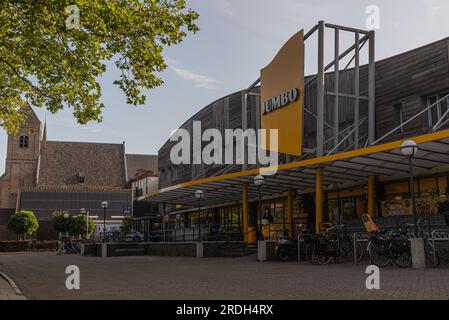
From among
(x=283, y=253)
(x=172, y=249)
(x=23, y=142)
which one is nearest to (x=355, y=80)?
(x=283, y=253)

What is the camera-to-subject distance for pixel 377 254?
14000mm

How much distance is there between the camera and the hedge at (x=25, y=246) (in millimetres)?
47656

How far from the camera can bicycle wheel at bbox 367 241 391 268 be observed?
13.4 meters

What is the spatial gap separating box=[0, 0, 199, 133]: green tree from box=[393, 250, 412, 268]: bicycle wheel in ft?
30.0

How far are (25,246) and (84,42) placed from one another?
37689 millimetres

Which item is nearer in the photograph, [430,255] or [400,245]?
[400,245]

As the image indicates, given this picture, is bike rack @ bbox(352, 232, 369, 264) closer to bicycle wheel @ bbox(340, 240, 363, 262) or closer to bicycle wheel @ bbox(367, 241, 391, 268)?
bicycle wheel @ bbox(340, 240, 363, 262)

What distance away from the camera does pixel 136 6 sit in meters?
15.7

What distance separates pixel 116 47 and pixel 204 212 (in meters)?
24.7

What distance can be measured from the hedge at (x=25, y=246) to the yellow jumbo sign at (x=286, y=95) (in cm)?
3210
